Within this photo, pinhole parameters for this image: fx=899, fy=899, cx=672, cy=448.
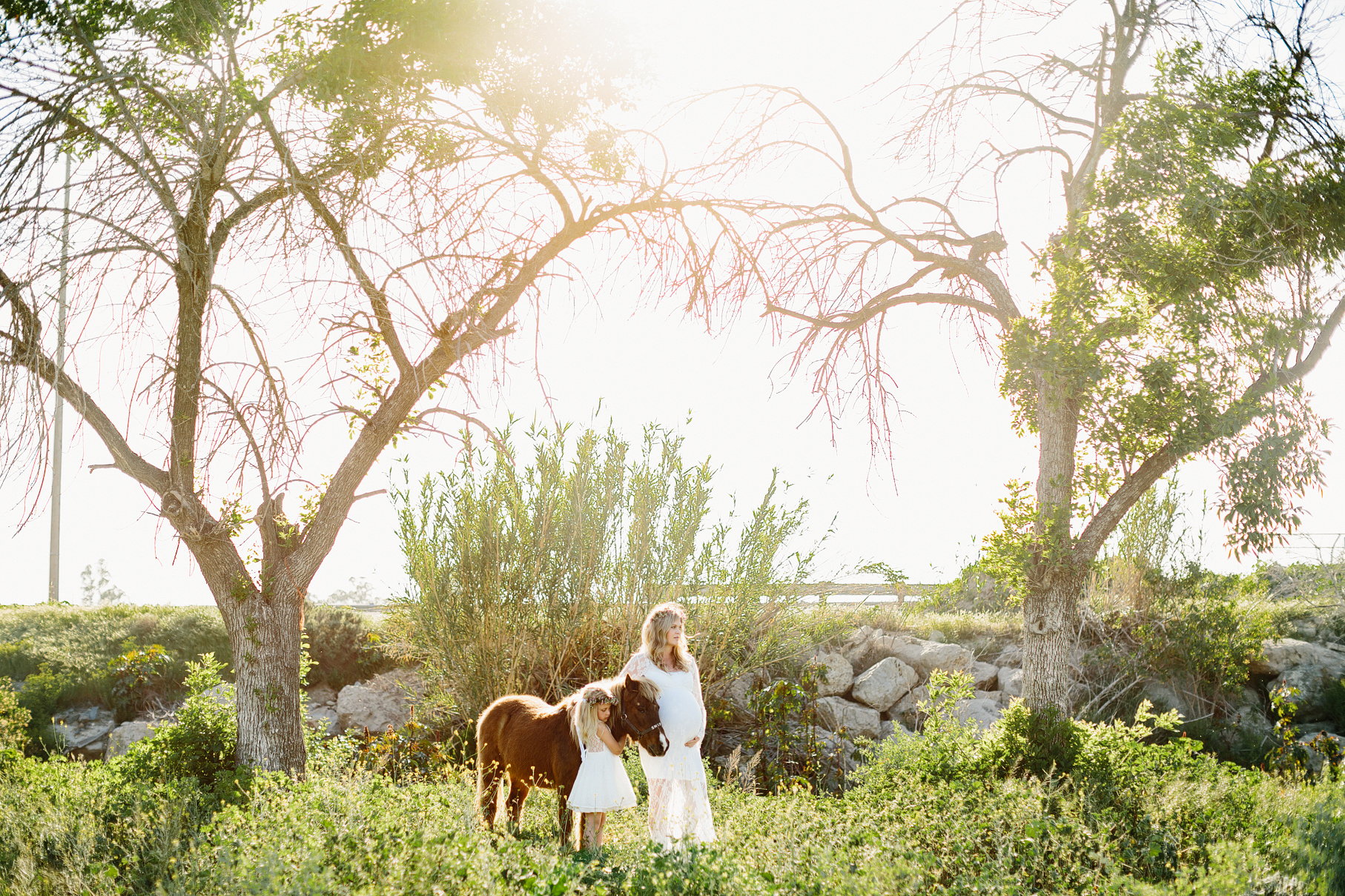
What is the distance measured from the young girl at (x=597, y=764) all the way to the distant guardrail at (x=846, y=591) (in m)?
3.69

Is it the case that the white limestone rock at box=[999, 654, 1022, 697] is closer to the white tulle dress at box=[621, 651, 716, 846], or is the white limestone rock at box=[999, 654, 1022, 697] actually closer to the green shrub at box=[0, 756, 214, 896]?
the white tulle dress at box=[621, 651, 716, 846]

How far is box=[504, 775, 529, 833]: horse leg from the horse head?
80 centimetres

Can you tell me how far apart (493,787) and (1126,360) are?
5.67 m

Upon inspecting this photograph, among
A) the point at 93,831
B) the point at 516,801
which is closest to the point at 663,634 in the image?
the point at 516,801

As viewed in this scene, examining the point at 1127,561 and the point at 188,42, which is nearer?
the point at 188,42

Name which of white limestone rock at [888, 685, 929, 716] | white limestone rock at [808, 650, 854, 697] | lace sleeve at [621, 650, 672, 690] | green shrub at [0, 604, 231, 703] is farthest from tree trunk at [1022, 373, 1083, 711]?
green shrub at [0, 604, 231, 703]

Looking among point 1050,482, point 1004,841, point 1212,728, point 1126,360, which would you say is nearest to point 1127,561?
point 1212,728

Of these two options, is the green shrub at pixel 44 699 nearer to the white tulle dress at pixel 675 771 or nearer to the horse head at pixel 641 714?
the white tulle dress at pixel 675 771

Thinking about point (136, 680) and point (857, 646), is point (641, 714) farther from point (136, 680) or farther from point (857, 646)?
point (136, 680)

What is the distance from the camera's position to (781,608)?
8719mm

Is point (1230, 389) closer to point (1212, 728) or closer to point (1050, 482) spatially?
point (1050, 482)

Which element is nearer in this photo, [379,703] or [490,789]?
[490,789]

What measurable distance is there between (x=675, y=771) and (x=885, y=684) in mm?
5176

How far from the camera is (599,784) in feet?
16.1
